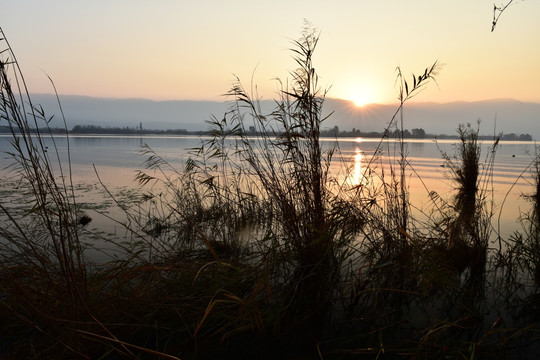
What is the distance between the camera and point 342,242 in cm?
303

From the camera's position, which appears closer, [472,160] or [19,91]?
[19,91]

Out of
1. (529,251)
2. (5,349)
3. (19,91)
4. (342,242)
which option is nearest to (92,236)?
(5,349)

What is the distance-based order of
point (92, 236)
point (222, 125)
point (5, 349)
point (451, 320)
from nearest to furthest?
point (5, 349)
point (451, 320)
point (222, 125)
point (92, 236)

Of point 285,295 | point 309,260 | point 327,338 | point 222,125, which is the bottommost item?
point 327,338

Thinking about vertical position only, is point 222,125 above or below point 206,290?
above

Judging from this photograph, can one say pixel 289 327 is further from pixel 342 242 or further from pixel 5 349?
pixel 5 349

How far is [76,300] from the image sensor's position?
2.45m

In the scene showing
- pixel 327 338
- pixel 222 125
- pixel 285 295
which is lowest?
pixel 327 338

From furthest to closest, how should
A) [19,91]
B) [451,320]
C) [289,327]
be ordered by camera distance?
[451,320] < [289,327] < [19,91]

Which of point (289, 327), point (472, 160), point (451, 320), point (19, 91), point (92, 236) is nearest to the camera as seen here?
point (19, 91)

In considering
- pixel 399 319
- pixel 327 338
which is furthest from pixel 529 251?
pixel 327 338

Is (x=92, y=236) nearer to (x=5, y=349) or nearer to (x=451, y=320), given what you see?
(x=5, y=349)

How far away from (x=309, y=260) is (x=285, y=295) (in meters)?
0.33

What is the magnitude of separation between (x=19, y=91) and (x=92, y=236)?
3.29 m
